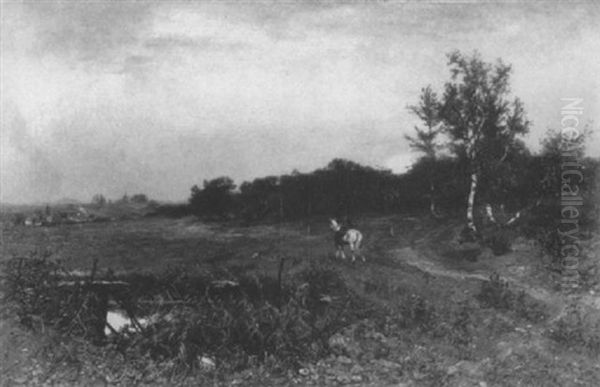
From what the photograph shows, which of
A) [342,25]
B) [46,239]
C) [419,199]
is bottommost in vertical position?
[46,239]

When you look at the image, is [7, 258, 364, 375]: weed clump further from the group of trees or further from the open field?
the group of trees

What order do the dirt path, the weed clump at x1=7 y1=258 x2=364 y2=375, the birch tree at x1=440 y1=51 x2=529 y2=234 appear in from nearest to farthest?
the weed clump at x1=7 y1=258 x2=364 y2=375 → the dirt path → the birch tree at x1=440 y1=51 x2=529 y2=234

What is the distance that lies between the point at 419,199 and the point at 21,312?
666 centimetres

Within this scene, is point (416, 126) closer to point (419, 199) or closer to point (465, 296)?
point (419, 199)

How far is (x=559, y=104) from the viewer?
9094mm

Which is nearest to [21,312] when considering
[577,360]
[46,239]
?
Answer: [46,239]

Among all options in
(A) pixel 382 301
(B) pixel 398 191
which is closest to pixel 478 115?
(B) pixel 398 191

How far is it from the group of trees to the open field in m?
0.37

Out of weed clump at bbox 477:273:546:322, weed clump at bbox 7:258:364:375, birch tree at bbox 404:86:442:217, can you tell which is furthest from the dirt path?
birch tree at bbox 404:86:442:217

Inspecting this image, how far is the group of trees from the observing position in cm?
918

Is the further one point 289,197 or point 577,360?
point 289,197

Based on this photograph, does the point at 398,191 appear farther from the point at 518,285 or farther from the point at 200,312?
the point at 200,312

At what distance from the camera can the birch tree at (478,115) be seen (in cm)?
915

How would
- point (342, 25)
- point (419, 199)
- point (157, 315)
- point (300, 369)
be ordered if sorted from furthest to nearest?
point (419, 199), point (342, 25), point (157, 315), point (300, 369)
